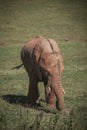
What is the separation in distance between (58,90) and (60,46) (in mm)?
16316

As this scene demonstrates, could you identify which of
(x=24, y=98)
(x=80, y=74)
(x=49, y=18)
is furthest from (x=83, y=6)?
(x=24, y=98)

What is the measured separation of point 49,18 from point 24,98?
2433cm

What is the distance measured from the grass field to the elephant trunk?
223 mm

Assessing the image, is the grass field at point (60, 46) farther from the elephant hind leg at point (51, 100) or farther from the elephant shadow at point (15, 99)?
the elephant hind leg at point (51, 100)

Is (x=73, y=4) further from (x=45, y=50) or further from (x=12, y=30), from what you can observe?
(x=45, y=50)

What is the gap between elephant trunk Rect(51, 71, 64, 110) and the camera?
464 inches

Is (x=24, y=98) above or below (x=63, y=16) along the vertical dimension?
above

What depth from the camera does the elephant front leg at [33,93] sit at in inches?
531

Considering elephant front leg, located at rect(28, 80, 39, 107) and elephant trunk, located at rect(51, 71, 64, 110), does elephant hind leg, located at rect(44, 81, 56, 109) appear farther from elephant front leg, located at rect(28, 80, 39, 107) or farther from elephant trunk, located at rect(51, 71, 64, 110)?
elephant front leg, located at rect(28, 80, 39, 107)

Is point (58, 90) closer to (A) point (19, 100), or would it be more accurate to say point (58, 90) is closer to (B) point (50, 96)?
(B) point (50, 96)

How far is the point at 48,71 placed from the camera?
1241cm

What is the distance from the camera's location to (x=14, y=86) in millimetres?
16625

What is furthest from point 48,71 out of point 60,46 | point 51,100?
point 60,46

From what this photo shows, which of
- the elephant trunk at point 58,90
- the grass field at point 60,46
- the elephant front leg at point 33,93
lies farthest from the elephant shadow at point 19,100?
the elephant trunk at point 58,90
